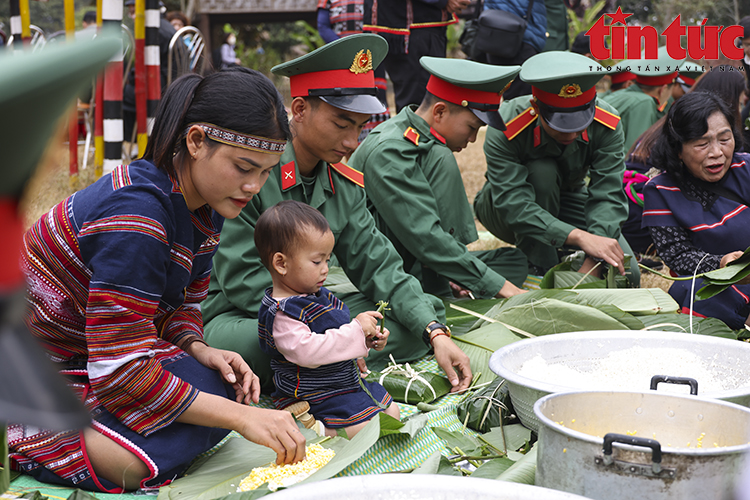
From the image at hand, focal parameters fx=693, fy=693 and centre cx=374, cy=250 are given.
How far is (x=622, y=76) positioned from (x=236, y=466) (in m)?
4.69

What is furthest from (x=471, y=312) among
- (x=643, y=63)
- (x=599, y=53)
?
(x=643, y=63)

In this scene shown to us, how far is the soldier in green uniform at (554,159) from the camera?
3443 millimetres

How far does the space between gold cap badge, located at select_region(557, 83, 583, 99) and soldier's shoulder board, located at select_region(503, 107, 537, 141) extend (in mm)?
219

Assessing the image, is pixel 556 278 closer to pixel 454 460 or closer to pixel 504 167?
pixel 504 167

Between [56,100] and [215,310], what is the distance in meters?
2.15

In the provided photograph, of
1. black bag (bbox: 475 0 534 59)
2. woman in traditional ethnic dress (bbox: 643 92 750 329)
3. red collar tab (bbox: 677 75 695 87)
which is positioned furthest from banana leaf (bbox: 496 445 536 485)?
red collar tab (bbox: 677 75 695 87)

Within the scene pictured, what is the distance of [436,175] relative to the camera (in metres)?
3.07

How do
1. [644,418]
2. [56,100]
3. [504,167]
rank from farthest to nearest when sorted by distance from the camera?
[504,167] → [644,418] → [56,100]

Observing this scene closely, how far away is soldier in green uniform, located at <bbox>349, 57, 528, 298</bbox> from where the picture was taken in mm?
2904

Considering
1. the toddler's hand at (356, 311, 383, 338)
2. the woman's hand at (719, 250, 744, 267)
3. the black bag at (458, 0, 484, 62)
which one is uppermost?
the black bag at (458, 0, 484, 62)

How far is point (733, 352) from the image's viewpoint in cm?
185

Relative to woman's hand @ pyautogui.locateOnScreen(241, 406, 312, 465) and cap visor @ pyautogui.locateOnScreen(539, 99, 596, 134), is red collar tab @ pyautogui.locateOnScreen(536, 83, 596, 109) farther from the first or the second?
woman's hand @ pyautogui.locateOnScreen(241, 406, 312, 465)

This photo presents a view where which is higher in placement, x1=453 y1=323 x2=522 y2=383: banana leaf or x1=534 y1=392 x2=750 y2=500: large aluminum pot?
x1=534 y1=392 x2=750 y2=500: large aluminum pot

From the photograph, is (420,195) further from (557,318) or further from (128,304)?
(128,304)
